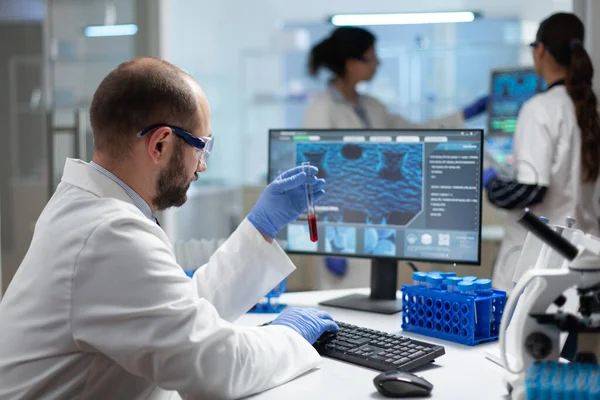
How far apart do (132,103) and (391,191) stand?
2.62 ft

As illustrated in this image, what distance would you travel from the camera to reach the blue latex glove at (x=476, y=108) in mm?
3262

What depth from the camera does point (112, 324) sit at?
43.7 inches

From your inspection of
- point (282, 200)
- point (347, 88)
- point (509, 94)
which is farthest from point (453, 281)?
point (347, 88)

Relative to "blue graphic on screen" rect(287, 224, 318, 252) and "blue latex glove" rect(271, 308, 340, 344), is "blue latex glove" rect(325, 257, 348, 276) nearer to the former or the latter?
"blue graphic on screen" rect(287, 224, 318, 252)

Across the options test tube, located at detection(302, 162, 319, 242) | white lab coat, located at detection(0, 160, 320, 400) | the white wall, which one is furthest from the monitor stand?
the white wall

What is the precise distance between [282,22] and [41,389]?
412 cm

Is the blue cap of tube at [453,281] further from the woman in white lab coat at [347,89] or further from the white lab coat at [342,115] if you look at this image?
the woman in white lab coat at [347,89]

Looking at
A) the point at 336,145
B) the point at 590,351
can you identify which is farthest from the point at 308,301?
the point at 590,351

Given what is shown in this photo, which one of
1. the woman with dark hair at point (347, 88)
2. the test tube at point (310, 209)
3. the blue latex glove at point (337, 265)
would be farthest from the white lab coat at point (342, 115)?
the test tube at point (310, 209)

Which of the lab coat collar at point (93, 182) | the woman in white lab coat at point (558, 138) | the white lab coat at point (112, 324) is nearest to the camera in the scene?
the white lab coat at point (112, 324)

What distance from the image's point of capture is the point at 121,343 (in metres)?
1.10

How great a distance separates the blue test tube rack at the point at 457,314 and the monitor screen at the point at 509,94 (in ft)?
5.45

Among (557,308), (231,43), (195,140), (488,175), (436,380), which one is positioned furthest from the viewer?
(231,43)

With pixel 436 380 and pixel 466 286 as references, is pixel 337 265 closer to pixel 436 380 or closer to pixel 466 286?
A: pixel 466 286
